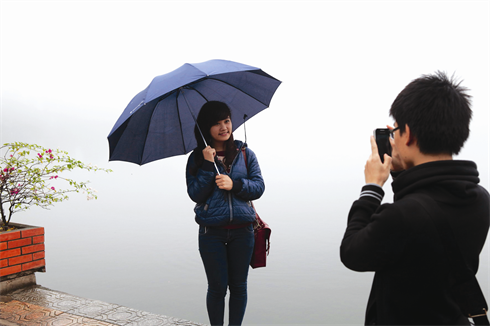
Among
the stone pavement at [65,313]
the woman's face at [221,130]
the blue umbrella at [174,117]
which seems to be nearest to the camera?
the woman's face at [221,130]

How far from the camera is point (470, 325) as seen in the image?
110 centimetres

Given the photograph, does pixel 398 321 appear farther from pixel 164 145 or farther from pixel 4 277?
pixel 4 277

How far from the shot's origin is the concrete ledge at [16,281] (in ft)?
11.8

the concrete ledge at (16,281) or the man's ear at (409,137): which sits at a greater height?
the man's ear at (409,137)

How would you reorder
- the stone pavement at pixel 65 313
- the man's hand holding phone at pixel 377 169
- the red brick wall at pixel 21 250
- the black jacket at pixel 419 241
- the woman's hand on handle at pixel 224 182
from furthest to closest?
1. the red brick wall at pixel 21 250
2. the stone pavement at pixel 65 313
3. the woman's hand on handle at pixel 224 182
4. the man's hand holding phone at pixel 377 169
5. the black jacket at pixel 419 241

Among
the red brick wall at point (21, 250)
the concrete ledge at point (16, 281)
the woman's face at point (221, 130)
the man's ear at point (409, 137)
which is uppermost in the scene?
the woman's face at point (221, 130)

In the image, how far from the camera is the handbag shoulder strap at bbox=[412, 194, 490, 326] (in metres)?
0.98

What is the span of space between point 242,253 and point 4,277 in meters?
2.57

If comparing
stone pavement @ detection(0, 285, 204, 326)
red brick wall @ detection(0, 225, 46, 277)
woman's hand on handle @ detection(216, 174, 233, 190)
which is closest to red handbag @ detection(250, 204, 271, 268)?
woman's hand on handle @ detection(216, 174, 233, 190)

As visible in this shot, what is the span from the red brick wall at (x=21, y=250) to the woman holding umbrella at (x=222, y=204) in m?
2.22

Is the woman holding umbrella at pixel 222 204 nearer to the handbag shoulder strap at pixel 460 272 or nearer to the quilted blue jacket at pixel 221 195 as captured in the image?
the quilted blue jacket at pixel 221 195

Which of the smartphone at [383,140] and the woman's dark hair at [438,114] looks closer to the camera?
the woman's dark hair at [438,114]

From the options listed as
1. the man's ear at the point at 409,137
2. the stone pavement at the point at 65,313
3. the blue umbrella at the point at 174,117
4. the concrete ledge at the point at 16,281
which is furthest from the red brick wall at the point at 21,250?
the man's ear at the point at 409,137

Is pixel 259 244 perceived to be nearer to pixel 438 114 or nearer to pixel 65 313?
pixel 438 114
